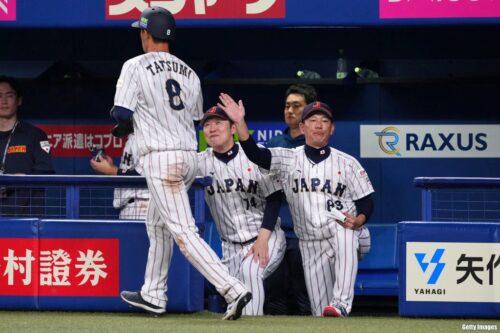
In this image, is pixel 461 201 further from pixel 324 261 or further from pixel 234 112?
pixel 234 112

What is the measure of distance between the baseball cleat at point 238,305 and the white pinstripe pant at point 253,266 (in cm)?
81

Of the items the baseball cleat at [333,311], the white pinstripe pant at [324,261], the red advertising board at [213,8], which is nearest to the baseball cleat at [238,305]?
the baseball cleat at [333,311]

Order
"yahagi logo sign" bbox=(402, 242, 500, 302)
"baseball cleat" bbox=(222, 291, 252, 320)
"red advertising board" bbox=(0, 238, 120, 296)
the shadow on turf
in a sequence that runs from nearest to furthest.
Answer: "baseball cleat" bbox=(222, 291, 252, 320) → "yahagi logo sign" bbox=(402, 242, 500, 302) → "red advertising board" bbox=(0, 238, 120, 296) → the shadow on turf

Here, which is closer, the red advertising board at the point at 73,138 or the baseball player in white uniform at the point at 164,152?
the baseball player in white uniform at the point at 164,152

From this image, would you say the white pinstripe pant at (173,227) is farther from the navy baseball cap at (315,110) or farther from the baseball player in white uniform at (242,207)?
the navy baseball cap at (315,110)

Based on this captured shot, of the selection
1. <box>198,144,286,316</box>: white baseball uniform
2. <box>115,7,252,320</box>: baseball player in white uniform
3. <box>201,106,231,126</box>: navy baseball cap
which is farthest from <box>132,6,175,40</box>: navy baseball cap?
<box>198,144,286,316</box>: white baseball uniform

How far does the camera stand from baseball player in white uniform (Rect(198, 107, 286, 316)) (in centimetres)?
702

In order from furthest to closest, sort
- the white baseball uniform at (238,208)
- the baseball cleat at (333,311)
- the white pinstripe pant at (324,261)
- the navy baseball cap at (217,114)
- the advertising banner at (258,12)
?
the advertising banner at (258,12), the white baseball uniform at (238,208), the navy baseball cap at (217,114), the white pinstripe pant at (324,261), the baseball cleat at (333,311)

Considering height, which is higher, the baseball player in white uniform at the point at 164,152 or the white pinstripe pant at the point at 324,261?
the baseball player in white uniform at the point at 164,152

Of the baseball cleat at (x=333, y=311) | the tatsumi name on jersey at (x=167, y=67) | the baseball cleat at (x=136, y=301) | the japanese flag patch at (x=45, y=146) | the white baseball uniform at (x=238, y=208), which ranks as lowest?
the baseball cleat at (x=333, y=311)

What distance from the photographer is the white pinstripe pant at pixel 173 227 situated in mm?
6125

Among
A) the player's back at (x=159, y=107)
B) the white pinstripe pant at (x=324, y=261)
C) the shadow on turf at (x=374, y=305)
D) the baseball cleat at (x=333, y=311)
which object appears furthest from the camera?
the shadow on turf at (x=374, y=305)

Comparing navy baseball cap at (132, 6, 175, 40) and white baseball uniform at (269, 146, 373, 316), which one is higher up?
navy baseball cap at (132, 6, 175, 40)

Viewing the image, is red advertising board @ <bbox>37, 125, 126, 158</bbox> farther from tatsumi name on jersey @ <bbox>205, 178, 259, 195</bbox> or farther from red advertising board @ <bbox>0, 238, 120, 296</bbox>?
red advertising board @ <bbox>0, 238, 120, 296</bbox>
